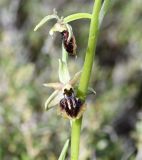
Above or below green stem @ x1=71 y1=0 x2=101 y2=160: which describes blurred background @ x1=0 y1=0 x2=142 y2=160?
above

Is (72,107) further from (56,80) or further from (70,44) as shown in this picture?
(56,80)

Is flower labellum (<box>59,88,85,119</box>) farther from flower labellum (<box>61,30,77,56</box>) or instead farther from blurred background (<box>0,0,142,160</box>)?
blurred background (<box>0,0,142,160</box>)

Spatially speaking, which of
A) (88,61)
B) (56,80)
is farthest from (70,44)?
(56,80)

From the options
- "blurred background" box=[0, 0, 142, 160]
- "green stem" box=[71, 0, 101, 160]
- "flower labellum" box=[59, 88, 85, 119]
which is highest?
"blurred background" box=[0, 0, 142, 160]

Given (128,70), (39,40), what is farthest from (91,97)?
(39,40)

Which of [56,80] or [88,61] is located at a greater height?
[56,80]

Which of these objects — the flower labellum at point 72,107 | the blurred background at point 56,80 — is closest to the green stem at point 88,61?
the flower labellum at point 72,107

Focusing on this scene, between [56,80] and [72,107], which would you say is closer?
[72,107]

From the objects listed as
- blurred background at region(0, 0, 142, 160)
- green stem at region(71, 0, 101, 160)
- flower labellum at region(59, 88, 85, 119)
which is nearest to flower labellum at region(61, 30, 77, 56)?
green stem at region(71, 0, 101, 160)

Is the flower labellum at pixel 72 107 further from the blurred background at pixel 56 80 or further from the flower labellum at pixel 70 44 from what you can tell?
the blurred background at pixel 56 80

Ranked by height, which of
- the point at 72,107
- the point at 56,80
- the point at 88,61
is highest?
the point at 56,80
